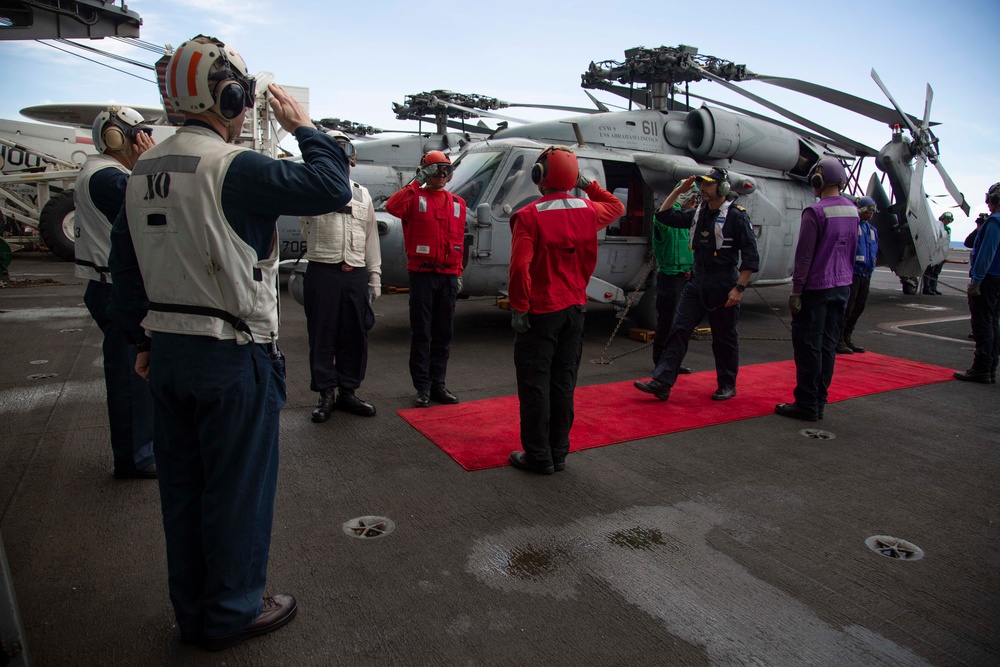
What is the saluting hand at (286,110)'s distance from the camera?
2.18 metres

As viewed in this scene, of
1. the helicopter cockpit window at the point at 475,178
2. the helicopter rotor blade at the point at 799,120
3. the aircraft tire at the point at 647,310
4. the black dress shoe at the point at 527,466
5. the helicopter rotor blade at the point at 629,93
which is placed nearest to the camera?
the black dress shoe at the point at 527,466

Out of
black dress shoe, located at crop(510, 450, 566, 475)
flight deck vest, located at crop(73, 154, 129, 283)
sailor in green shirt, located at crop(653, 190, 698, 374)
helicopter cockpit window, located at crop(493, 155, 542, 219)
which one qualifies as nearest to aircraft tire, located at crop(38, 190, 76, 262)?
helicopter cockpit window, located at crop(493, 155, 542, 219)

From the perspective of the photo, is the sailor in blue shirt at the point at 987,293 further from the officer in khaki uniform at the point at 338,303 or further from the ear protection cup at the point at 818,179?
the officer in khaki uniform at the point at 338,303

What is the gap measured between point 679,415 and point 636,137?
5.03 metres

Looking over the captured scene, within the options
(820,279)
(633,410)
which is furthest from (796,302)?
(633,410)

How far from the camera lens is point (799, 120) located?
1048 centimetres

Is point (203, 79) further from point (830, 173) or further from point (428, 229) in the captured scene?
point (830, 173)

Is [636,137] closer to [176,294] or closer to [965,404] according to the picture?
[965,404]

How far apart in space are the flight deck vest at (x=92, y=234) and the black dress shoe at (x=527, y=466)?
253 centimetres

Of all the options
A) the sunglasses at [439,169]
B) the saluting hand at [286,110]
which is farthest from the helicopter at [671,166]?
the saluting hand at [286,110]

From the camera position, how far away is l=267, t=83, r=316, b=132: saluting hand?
7.14ft

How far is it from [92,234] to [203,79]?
1.88 meters

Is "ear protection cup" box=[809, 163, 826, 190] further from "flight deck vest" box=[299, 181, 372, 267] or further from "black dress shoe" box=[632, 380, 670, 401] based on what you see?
"flight deck vest" box=[299, 181, 372, 267]

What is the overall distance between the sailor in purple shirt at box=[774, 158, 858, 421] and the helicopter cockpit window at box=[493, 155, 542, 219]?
310cm
